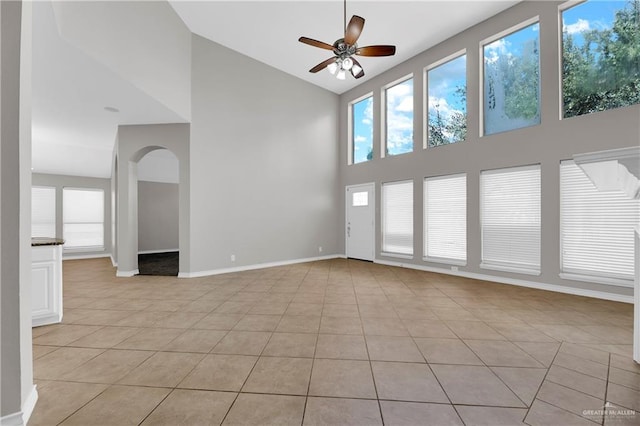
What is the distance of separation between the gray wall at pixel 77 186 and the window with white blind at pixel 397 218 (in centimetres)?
874

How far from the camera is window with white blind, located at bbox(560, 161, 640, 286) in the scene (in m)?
3.56

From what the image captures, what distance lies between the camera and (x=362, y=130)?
24.4 feet

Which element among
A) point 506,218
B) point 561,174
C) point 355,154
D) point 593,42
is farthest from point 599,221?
point 355,154

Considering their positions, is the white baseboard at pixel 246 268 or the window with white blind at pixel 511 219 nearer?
the window with white blind at pixel 511 219

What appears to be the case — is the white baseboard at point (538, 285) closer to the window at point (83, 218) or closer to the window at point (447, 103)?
the window at point (447, 103)

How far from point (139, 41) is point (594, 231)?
7.13 meters

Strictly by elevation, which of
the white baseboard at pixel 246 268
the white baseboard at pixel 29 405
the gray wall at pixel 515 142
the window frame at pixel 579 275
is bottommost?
the white baseboard at pixel 246 268

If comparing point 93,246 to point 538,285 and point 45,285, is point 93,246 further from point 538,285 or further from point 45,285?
point 538,285

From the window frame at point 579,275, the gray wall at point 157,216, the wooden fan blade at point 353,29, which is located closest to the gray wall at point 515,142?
the window frame at point 579,275

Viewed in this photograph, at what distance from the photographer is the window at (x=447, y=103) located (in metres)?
5.35

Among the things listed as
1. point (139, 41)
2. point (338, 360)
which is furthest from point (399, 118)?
point (338, 360)

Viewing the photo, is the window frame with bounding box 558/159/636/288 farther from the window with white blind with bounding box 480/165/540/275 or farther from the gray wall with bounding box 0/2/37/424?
the gray wall with bounding box 0/2/37/424

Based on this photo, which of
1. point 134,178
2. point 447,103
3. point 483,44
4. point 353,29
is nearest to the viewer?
point 353,29

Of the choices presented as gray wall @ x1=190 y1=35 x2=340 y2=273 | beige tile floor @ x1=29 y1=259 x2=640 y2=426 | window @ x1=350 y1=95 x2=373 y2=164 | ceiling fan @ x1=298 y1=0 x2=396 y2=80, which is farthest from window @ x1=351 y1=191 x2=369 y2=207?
ceiling fan @ x1=298 y1=0 x2=396 y2=80
